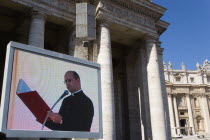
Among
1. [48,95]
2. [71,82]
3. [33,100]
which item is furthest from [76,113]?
[33,100]

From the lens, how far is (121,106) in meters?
25.0

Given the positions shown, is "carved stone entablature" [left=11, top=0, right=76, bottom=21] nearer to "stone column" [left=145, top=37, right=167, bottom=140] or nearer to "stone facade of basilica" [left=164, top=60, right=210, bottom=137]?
"stone column" [left=145, top=37, right=167, bottom=140]

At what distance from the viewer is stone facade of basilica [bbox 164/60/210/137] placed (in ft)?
224

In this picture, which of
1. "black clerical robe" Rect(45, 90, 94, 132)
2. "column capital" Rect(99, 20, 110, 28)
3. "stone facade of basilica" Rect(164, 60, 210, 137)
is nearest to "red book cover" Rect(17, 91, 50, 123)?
"black clerical robe" Rect(45, 90, 94, 132)

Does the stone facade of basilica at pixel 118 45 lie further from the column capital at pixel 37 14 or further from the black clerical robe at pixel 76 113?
the black clerical robe at pixel 76 113

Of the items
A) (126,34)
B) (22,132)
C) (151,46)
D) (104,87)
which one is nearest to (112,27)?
(126,34)

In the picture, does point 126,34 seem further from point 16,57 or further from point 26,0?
point 16,57

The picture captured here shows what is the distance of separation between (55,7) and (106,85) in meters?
6.95

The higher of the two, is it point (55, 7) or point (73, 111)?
point (55, 7)

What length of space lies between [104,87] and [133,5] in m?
8.45

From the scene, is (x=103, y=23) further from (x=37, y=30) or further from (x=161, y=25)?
(x=161, y=25)

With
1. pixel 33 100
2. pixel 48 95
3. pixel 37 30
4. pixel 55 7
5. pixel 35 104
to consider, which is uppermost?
pixel 55 7

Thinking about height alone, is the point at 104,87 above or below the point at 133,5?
below

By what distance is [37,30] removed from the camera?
16391 millimetres
